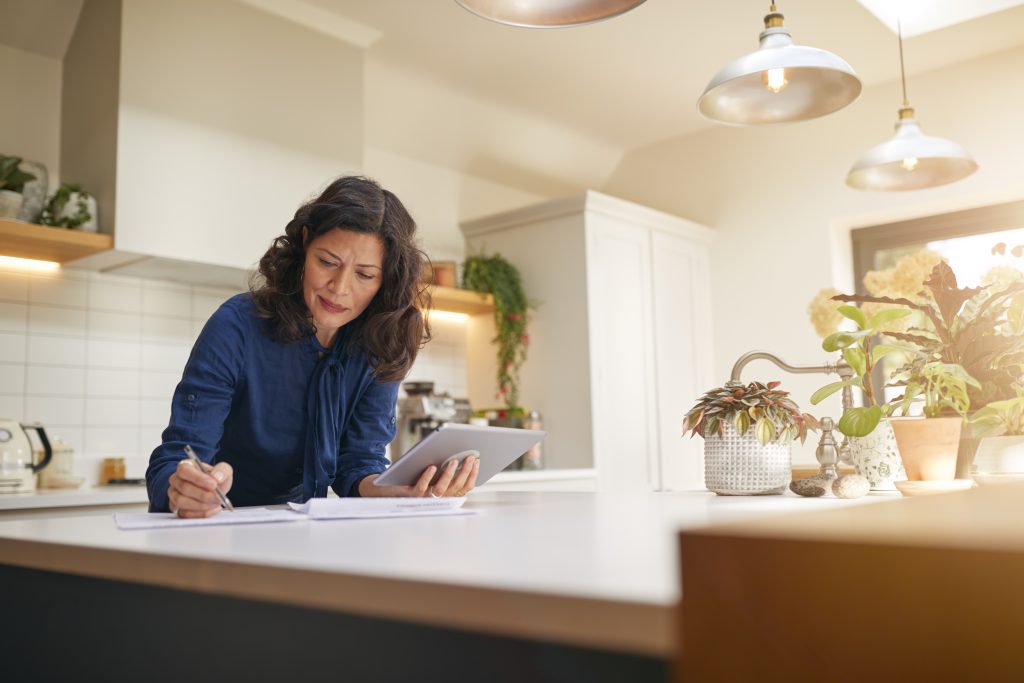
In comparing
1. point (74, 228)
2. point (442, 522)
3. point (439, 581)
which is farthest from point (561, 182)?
point (439, 581)

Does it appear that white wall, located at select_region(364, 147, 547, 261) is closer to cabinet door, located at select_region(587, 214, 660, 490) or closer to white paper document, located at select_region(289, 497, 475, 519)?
cabinet door, located at select_region(587, 214, 660, 490)

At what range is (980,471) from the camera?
159 cm

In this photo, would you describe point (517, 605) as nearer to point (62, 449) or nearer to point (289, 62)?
point (62, 449)

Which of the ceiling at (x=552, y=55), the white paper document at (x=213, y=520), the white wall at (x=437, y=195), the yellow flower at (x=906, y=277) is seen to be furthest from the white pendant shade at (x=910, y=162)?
the white paper document at (x=213, y=520)

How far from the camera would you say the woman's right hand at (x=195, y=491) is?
1.23 metres

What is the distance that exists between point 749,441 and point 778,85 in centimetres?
103

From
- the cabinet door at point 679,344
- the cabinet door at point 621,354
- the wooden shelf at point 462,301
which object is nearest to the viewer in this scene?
the wooden shelf at point 462,301

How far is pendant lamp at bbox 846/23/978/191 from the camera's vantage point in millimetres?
2887

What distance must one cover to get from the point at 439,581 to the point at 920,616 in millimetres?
287

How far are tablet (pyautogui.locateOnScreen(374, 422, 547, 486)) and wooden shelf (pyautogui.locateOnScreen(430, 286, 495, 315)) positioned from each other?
251 centimetres

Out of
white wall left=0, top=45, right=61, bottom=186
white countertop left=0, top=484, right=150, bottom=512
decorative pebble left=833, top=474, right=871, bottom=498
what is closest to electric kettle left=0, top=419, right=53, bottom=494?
white countertop left=0, top=484, right=150, bottom=512

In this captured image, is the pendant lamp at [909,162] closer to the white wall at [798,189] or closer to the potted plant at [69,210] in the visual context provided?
the white wall at [798,189]

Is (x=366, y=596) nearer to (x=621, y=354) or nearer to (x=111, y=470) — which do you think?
(x=111, y=470)

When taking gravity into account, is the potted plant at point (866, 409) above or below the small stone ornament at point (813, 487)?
above
